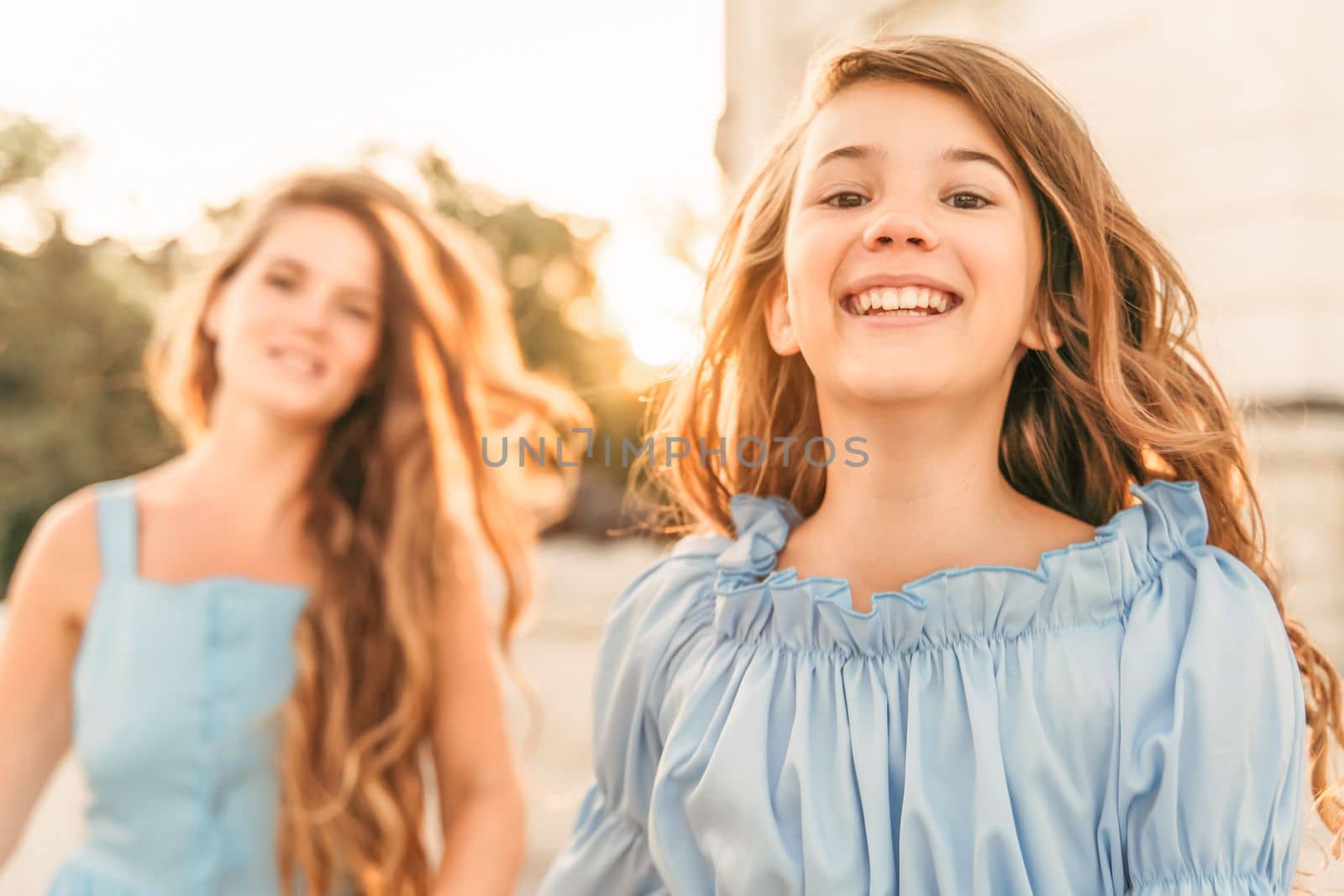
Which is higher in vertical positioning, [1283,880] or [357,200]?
[357,200]

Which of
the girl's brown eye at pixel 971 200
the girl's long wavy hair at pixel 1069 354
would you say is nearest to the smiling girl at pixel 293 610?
the girl's long wavy hair at pixel 1069 354

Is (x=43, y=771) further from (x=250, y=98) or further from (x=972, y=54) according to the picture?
(x=250, y=98)

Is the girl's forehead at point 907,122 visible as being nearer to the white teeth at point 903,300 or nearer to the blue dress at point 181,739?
the white teeth at point 903,300

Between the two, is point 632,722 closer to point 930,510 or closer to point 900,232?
point 930,510

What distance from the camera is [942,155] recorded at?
3.88 ft

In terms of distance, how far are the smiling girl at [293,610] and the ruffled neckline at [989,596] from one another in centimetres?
66

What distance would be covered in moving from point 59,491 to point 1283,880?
14.5 feet

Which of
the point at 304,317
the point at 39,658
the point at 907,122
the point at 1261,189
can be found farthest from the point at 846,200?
the point at 1261,189

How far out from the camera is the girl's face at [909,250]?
3.79ft

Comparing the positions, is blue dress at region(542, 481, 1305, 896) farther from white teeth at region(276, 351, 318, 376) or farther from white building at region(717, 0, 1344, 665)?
white building at region(717, 0, 1344, 665)

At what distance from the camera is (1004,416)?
1.40 meters

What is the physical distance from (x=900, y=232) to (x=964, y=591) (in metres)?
0.35

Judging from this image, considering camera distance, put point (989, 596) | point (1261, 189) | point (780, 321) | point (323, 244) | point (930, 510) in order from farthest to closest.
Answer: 1. point (1261, 189)
2. point (323, 244)
3. point (780, 321)
4. point (930, 510)
5. point (989, 596)

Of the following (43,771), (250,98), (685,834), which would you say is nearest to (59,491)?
(250,98)
